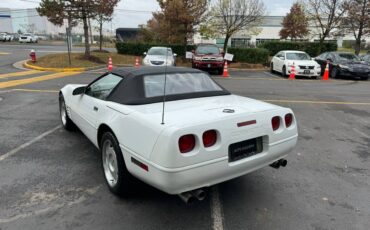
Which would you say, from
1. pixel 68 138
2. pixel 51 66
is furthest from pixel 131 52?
pixel 68 138

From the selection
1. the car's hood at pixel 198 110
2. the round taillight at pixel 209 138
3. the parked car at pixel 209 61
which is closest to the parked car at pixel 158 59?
the parked car at pixel 209 61

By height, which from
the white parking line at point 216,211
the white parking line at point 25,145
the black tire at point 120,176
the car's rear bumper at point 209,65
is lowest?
the white parking line at point 216,211

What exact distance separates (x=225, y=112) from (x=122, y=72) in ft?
5.53

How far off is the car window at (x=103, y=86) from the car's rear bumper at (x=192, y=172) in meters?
1.15

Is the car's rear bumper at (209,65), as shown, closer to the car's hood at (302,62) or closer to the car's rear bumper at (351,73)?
the car's hood at (302,62)

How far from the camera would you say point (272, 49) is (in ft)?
92.7

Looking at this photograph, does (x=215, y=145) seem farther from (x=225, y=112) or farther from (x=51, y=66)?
(x=51, y=66)

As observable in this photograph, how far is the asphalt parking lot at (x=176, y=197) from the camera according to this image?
3068mm

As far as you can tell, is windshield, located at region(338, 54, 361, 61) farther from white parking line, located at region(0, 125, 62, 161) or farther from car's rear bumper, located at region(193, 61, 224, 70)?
white parking line, located at region(0, 125, 62, 161)

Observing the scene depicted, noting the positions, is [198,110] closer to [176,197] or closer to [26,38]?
[176,197]

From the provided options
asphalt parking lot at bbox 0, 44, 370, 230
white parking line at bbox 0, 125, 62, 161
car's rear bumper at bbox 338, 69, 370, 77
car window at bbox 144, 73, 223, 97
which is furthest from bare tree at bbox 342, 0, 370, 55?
white parking line at bbox 0, 125, 62, 161

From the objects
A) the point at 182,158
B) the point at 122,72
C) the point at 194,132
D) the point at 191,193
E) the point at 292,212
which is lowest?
the point at 292,212

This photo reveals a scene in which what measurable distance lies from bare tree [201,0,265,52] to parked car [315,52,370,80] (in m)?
8.24

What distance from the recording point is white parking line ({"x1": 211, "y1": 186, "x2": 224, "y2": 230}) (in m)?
3.00
